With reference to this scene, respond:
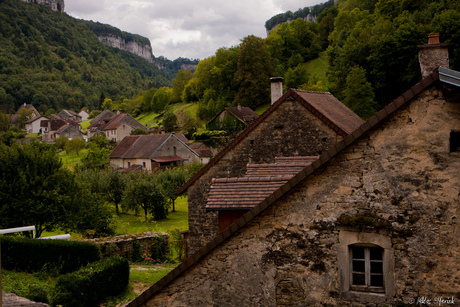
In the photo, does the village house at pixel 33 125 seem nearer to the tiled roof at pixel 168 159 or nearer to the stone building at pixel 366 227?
the tiled roof at pixel 168 159

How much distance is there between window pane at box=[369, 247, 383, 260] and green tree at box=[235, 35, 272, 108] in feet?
257

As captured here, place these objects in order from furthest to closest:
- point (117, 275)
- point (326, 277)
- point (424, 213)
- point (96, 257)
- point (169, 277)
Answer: point (96, 257)
point (117, 275)
point (169, 277)
point (326, 277)
point (424, 213)

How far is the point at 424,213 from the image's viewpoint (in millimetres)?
5457

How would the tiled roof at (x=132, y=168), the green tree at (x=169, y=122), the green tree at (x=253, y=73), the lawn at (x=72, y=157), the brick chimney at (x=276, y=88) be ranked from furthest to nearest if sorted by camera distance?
the green tree at (x=169, y=122) → the green tree at (x=253, y=73) → the lawn at (x=72, y=157) → the tiled roof at (x=132, y=168) → the brick chimney at (x=276, y=88)

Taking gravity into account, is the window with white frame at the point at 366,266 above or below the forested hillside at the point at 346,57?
below

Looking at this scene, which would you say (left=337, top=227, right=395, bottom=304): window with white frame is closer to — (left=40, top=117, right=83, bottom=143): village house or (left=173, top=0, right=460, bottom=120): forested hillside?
(left=173, top=0, right=460, bottom=120): forested hillside

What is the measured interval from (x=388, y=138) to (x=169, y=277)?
4.17 m

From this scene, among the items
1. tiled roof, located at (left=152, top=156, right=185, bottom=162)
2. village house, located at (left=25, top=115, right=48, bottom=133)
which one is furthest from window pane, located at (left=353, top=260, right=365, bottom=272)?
village house, located at (left=25, top=115, right=48, bottom=133)

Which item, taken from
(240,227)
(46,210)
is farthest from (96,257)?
(240,227)

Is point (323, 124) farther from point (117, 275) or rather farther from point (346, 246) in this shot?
point (117, 275)

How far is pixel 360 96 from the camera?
149 ft

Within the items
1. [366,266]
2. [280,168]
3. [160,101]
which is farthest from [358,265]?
[160,101]

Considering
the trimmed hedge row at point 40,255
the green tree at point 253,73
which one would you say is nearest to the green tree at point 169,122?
the green tree at point 253,73

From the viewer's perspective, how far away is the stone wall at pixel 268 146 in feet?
42.3
